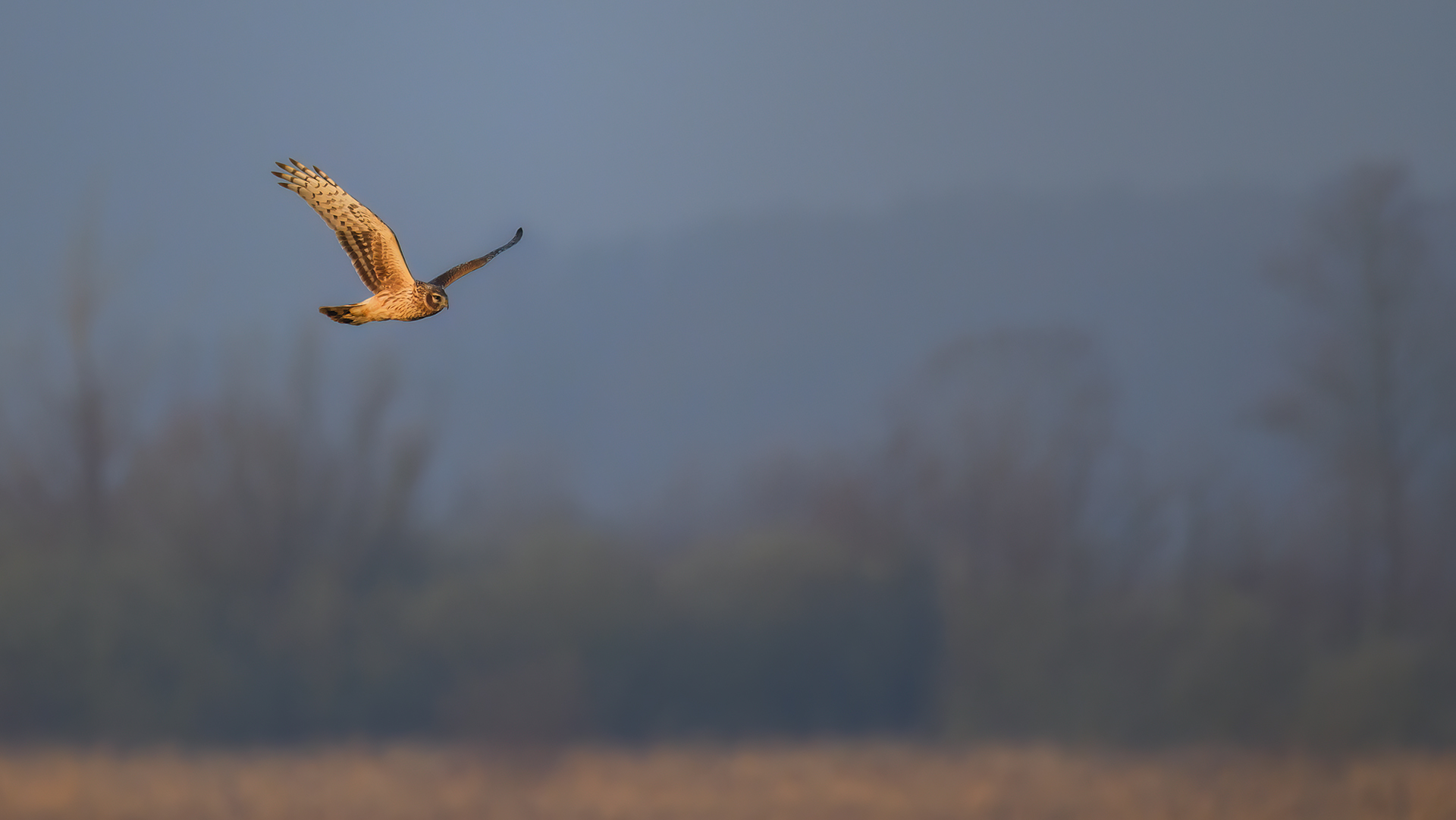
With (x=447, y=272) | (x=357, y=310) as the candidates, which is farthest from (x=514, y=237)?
(x=357, y=310)

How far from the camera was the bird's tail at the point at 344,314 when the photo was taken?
23.3 feet

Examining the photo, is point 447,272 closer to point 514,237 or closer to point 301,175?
point 514,237

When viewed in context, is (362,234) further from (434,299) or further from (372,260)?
(434,299)

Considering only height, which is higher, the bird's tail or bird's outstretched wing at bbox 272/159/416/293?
bird's outstretched wing at bbox 272/159/416/293

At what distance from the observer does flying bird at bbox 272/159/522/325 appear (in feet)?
23.9

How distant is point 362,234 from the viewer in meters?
7.63

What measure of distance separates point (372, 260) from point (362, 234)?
21cm

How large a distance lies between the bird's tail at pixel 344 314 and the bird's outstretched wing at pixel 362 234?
0.37 m

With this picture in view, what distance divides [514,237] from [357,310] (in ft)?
4.58

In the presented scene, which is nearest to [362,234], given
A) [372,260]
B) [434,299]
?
[372,260]

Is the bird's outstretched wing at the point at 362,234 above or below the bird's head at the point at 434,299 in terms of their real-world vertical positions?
above

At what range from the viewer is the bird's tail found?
7102 mm

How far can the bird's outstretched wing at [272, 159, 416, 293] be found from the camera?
751cm

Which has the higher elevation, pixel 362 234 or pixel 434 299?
pixel 362 234
